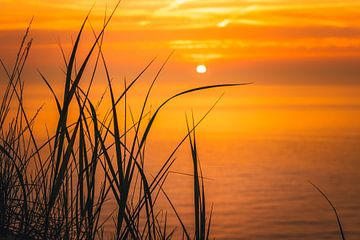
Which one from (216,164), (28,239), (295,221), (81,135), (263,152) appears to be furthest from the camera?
(263,152)

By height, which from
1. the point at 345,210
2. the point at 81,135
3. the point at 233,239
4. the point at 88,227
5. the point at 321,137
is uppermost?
the point at 321,137

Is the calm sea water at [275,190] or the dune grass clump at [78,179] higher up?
the calm sea water at [275,190]

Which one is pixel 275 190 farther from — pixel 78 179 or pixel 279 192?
pixel 78 179

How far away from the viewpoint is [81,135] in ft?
6.88

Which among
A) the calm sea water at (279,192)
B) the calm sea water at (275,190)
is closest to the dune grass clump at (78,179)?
the calm sea water at (275,190)

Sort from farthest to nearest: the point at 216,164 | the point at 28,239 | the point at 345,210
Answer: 1. the point at 216,164
2. the point at 345,210
3. the point at 28,239

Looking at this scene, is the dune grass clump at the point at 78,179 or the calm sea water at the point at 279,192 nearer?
the dune grass clump at the point at 78,179

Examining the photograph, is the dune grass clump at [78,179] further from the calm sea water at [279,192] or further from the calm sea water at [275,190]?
the calm sea water at [279,192]

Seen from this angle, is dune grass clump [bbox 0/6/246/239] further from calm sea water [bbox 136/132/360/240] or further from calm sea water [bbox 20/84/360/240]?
calm sea water [bbox 136/132/360/240]

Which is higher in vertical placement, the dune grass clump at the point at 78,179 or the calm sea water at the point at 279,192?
the calm sea water at the point at 279,192

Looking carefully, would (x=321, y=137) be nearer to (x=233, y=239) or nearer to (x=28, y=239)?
(x=233, y=239)

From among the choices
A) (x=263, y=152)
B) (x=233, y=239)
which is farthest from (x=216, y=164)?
(x=233, y=239)

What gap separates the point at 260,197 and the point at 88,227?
2137 inches

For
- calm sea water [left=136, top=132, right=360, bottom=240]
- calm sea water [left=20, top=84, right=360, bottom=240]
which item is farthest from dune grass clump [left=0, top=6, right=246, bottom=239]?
calm sea water [left=136, top=132, right=360, bottom=240]
